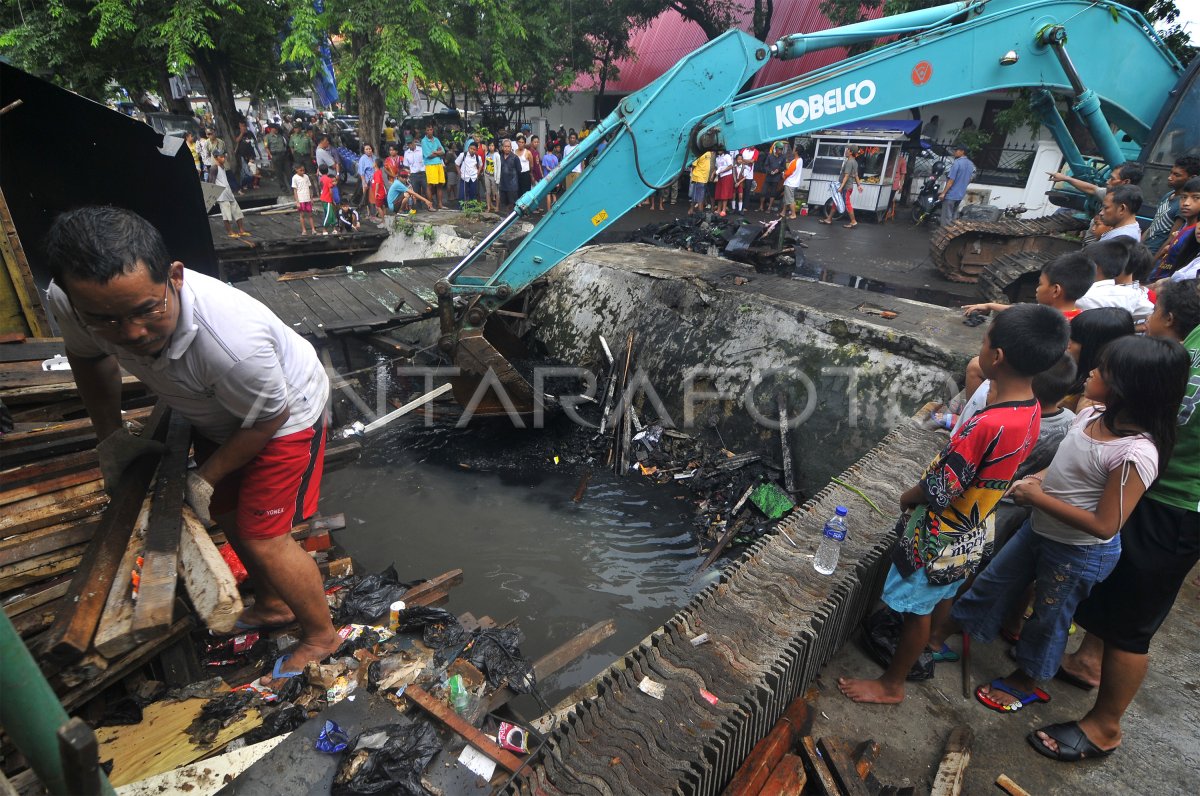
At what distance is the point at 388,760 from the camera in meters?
2.02

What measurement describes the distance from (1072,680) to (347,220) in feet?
40.4

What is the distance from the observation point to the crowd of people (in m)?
2.02

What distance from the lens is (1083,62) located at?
194 inches

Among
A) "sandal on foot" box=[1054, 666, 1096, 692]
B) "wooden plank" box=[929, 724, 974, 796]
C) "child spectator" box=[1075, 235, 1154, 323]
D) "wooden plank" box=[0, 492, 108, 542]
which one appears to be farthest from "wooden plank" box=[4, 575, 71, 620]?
"child spectator" box=[1075, 235, 1154, 323]

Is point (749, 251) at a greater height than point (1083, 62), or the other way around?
point (1083, 62)

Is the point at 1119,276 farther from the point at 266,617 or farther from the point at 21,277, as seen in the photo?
the point at 21,277

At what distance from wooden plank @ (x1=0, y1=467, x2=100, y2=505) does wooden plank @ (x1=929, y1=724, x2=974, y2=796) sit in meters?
4.01

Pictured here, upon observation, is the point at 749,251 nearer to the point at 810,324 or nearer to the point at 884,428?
the point at 810,324

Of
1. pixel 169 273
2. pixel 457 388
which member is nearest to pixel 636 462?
pixel 457 388

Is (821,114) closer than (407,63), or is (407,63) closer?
(821,114)

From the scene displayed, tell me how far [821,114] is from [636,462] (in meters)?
3.53

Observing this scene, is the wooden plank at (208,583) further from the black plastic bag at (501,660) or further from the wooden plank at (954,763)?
the wooden plank at (954,763)

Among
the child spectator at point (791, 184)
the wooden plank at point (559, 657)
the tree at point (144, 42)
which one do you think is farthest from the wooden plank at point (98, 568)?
the tree at point (144, 42)

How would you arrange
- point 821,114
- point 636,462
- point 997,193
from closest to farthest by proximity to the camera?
point 821,114 < point 636,462 < point 997,193
